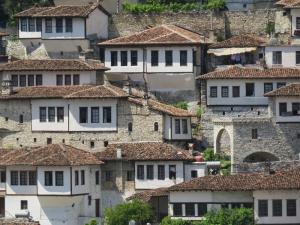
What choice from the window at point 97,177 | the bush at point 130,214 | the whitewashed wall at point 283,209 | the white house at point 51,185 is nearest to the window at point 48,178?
the white house at point 51,185

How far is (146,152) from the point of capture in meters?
134

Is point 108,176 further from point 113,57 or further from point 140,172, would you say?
point 113,57

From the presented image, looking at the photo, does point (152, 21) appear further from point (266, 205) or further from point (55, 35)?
point (266, 205)

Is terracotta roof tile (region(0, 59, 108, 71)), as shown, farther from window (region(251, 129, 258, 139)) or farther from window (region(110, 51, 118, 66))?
window (region(251, 129, 258, 139))

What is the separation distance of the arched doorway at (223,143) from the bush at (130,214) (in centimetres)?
800

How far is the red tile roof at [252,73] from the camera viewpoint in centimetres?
13825

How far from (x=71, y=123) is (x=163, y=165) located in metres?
6.99

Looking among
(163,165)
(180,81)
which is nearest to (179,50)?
(180,81)

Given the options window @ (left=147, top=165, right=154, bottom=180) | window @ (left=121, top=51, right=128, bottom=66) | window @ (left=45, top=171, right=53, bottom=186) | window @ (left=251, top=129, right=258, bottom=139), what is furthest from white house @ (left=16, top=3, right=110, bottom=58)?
window @ (left=251, top=129, right=258, bottom=139)

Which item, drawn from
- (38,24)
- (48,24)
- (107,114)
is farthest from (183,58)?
(38,24)

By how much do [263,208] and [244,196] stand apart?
1574mm

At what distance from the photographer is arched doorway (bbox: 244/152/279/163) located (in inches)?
5305

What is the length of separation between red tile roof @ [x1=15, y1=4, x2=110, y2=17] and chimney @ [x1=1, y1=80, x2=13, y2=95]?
565 cm

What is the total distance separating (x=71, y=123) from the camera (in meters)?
138
